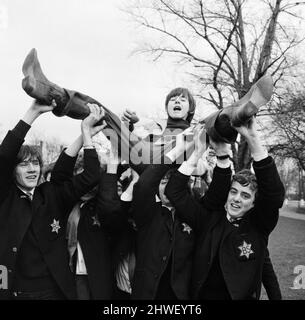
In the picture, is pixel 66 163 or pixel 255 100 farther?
pixel 66 163

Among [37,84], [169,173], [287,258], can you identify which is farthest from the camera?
[287,258]

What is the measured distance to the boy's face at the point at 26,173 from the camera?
9.25 feet

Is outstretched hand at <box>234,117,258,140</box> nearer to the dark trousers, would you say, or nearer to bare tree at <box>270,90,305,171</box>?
the dark trousers

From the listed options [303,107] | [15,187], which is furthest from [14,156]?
[303,107]

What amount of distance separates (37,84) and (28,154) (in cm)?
49

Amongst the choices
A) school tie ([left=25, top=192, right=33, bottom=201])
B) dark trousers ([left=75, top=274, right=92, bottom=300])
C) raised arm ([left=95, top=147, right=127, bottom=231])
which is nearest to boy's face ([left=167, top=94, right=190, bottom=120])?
raised arm ([left=95, top=147, right=127, bottom=231])

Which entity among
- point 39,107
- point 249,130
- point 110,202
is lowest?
point 110,202

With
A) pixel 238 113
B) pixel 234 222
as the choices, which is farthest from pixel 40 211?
pixel 238 113

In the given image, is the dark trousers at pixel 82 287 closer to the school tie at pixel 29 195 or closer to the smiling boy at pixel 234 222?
the school tie at pixel 29 195

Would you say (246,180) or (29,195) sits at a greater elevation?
(246,180)

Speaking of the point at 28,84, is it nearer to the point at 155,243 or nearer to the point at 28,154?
the point at 28,154

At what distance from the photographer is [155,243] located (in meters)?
2.80

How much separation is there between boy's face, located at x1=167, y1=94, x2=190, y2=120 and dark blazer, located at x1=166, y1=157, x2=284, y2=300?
29.5 inches
